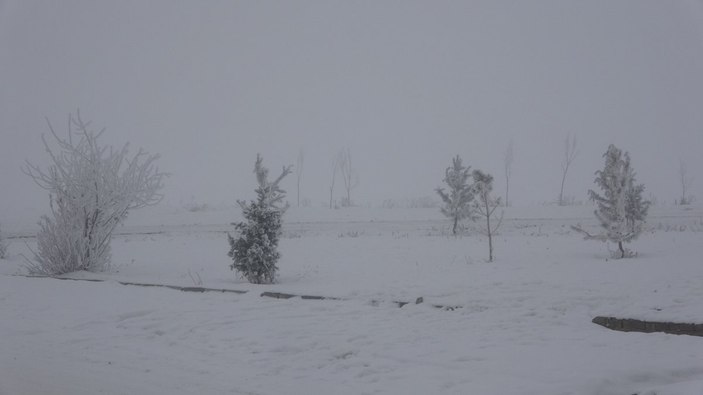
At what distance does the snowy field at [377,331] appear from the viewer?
15.2 ft

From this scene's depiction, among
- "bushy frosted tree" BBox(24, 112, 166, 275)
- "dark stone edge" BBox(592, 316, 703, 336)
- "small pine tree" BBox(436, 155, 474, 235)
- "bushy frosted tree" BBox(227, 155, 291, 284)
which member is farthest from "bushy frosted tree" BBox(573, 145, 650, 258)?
"bushy frosted tree" BBox(24, 112, 166, 275)

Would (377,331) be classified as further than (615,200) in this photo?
No

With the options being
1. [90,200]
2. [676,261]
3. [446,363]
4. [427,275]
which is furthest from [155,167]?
[676,261]

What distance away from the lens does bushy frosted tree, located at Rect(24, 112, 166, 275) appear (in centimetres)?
1257

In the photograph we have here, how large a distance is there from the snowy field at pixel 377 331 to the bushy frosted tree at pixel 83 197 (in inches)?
46.6

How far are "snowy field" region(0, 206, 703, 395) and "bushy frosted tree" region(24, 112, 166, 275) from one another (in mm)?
1183

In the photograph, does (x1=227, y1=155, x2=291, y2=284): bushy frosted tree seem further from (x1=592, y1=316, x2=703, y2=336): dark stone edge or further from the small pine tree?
the small pine tree

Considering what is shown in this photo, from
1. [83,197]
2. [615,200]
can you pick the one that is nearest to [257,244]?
[83,197]

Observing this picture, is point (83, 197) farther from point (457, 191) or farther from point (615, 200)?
point (457, 191)

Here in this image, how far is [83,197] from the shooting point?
12.7 meters

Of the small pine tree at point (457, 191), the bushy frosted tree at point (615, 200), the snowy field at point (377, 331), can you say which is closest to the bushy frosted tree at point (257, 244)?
the snowy field at point (377, 331)

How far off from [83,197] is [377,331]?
10.3 m

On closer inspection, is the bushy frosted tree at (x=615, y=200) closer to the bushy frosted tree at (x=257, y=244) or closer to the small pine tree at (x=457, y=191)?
the small pine tree at (x=457, y=191)

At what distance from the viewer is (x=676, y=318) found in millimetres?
6117
